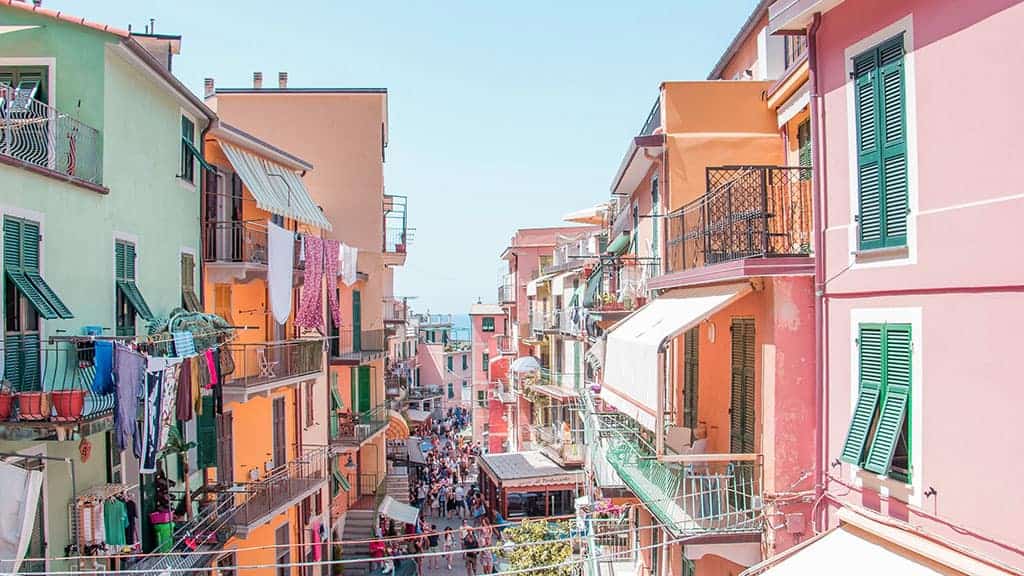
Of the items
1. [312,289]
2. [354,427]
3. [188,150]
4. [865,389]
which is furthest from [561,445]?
[865,389]

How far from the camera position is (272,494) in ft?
68.4

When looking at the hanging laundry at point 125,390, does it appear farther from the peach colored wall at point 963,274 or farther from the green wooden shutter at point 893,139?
the green wooden shutter at point 893,139

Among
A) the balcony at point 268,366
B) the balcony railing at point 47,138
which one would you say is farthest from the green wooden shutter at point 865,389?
the balcony at point 268,366

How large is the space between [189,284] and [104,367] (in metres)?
6.96

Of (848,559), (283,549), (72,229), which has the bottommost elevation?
(283,549)

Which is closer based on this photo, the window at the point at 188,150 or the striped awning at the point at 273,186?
the window at the point at 188,150

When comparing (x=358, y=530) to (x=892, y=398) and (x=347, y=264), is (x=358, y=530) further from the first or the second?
(x=892, y=398)

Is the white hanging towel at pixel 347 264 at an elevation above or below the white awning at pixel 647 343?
above

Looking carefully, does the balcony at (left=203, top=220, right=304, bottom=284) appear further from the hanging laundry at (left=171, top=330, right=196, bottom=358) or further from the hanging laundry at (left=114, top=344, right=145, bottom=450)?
the hanging laundry at (left=114, top=344, right=145, bottom=450)

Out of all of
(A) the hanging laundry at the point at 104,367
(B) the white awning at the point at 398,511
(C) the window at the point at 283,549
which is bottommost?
(B) the white awning at the point at 398,511

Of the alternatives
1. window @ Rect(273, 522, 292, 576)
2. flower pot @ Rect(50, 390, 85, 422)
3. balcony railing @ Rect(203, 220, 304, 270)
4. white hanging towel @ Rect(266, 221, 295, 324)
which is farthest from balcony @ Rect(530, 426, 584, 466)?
flower pot @ Rect(50, 390, 85, 422)

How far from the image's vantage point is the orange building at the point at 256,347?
19328 mm

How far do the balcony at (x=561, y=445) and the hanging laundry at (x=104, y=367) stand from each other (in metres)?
25.2

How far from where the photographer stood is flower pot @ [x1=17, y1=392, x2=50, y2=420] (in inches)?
417
